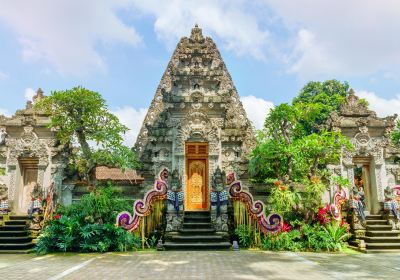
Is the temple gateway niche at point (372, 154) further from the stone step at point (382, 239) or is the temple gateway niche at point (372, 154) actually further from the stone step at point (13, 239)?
the stone step at point (13, 239)

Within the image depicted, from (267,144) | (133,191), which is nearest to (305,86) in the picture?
(267,144)

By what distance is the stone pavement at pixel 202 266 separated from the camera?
676 cm

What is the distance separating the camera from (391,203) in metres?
12.0

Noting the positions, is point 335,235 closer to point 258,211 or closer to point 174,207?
point 258,211

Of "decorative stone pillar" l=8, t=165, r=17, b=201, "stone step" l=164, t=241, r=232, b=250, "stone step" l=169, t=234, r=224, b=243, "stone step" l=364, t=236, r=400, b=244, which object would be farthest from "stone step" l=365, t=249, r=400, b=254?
"decorative stone pillar" l=8, t=165, r=17, b=201

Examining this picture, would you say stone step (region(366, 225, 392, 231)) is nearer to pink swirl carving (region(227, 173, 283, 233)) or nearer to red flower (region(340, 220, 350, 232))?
red flower (region(340, 220, 350, 232))

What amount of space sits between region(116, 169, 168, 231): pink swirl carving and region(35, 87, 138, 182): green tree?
136 cm

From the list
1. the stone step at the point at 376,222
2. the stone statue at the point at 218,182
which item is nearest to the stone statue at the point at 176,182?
the stone statue at the point at 218,182

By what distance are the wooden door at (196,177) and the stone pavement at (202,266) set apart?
338 centimetres

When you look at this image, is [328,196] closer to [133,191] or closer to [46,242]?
[133,191]

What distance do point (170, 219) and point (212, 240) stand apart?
1.67 m

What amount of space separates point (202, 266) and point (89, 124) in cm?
691

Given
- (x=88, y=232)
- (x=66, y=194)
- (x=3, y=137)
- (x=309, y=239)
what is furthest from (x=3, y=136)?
(x=309, y=239)

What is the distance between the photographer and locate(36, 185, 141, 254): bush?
33.4ft
